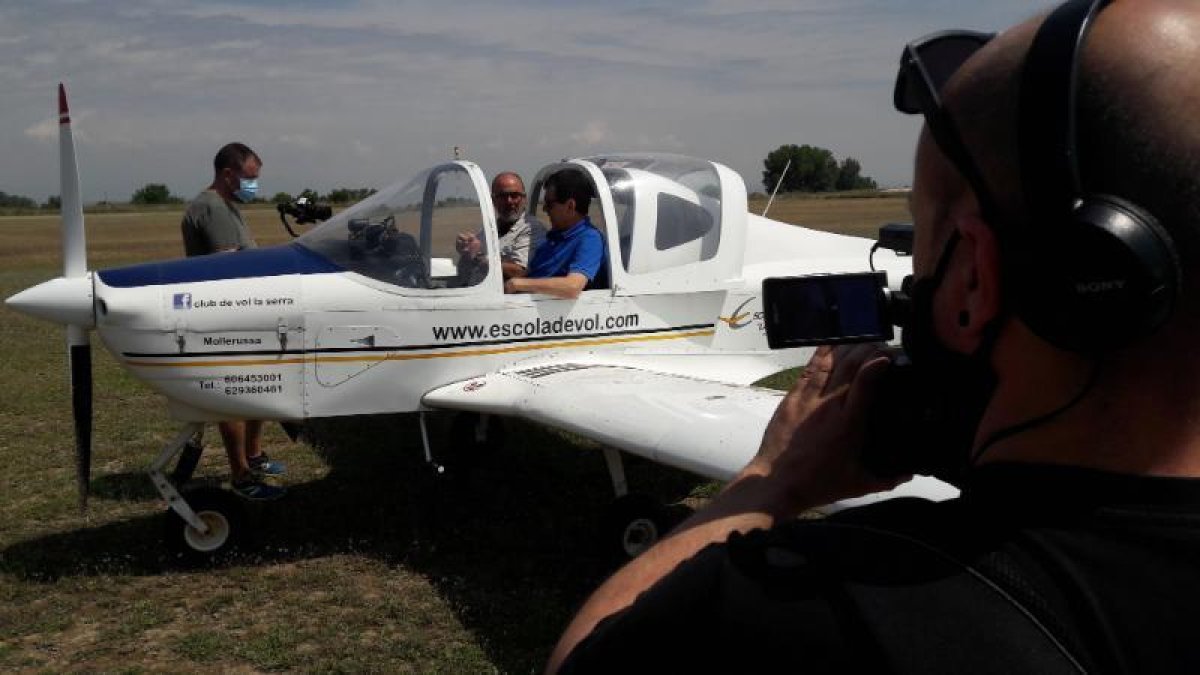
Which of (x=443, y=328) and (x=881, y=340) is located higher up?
(x=881, y=340)

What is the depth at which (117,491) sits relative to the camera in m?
6.31

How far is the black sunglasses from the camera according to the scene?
0.83m

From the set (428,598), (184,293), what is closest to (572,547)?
(428,598)

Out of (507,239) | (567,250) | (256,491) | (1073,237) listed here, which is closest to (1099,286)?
(1073,237)

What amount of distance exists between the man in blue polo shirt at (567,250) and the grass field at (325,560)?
4.54 feet

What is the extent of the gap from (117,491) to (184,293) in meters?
2.15

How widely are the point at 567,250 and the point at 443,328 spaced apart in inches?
36.0

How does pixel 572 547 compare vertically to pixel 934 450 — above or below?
below

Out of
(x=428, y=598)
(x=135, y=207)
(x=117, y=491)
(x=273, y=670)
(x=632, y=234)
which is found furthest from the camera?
(x=135, y=207)

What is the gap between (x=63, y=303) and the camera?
15.8 feet

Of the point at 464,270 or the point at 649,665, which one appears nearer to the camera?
the point at 649,665

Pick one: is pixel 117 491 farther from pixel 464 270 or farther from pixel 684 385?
pixel 684 385

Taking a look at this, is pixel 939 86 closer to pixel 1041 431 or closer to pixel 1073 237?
pixel 1073 237

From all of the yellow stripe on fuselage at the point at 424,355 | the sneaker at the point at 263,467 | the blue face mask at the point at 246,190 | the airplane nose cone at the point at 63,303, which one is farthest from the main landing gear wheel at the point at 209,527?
the blue face mask at the point at 246,190
